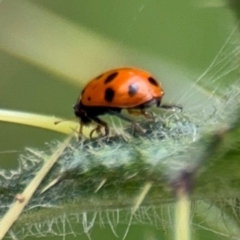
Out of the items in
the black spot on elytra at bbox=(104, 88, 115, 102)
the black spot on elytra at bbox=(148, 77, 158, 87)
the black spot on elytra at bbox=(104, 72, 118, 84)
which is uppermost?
the black spot on elytra at bbox=(148, 77, 158, 87)

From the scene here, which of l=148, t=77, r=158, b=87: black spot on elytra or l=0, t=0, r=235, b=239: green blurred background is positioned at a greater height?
l=0, t=0, r=235, b=239: green blurred background

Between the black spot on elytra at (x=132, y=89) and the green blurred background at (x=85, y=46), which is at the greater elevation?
the green blurred background at (x=85, y=46)

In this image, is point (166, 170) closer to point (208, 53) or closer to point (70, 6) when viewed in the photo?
point (208, 53)

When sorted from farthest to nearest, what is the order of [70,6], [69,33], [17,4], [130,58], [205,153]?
[70,6] < [17,4] < [69,33] < [130,58] < [205,153]

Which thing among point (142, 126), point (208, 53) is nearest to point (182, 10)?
point (208, 53)

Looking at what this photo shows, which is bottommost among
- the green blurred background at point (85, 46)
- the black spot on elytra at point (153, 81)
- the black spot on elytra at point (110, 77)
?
the black spot on elytra at point (110, 77)

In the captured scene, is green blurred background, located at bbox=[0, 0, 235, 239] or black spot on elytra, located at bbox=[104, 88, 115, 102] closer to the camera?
black spot on elytra, located at bbox=[104, 88, 115, 102]
